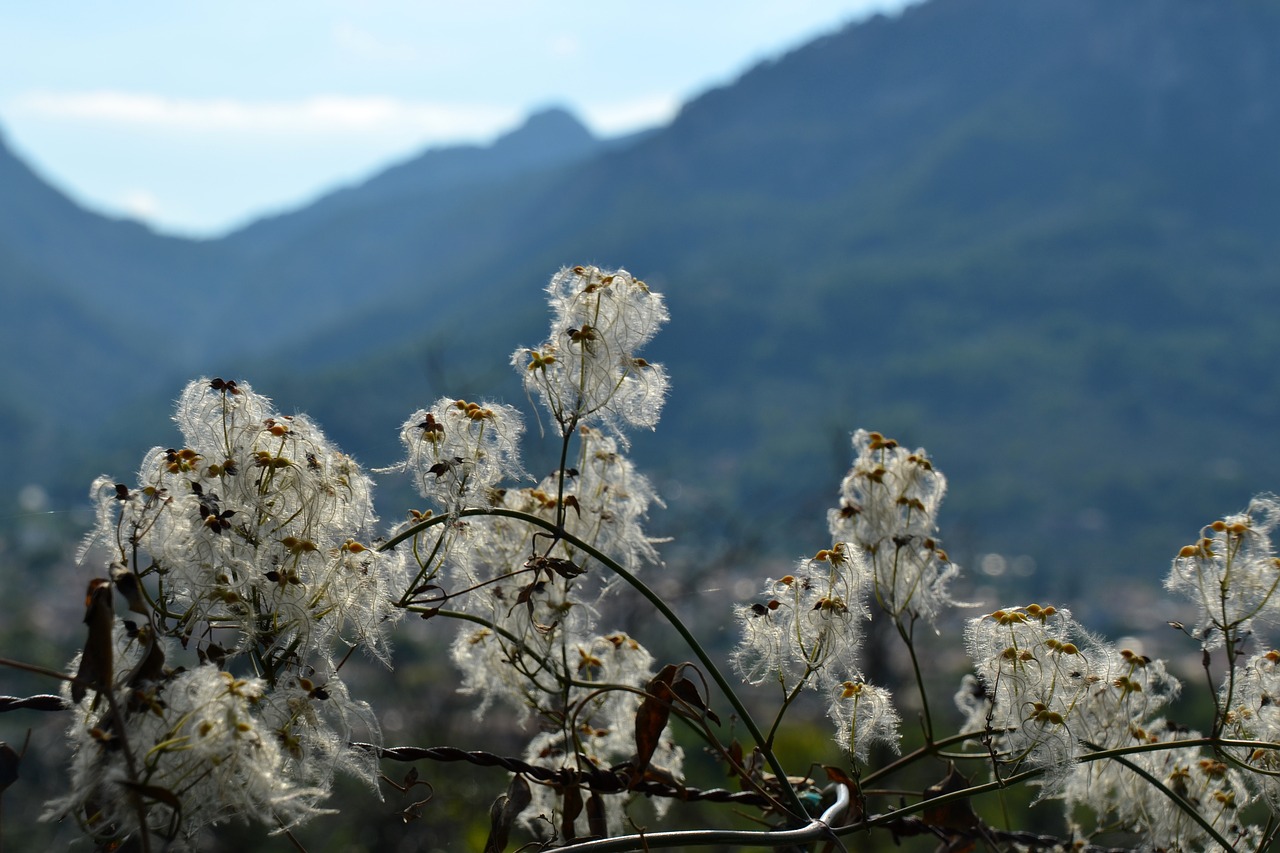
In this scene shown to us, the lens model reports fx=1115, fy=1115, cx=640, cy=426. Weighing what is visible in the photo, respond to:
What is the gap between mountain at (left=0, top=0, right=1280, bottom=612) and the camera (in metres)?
113

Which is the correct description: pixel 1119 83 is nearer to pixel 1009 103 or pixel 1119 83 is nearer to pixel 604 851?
pixel 1009 103

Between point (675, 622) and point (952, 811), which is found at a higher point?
point (675, 622)

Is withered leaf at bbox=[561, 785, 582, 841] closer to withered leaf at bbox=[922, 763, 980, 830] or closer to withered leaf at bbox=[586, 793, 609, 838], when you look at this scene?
withered leaf at bbox=[586, 793, 609, 838]

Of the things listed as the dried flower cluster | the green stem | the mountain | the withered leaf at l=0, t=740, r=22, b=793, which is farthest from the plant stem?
the mountain

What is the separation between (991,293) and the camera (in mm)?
154750

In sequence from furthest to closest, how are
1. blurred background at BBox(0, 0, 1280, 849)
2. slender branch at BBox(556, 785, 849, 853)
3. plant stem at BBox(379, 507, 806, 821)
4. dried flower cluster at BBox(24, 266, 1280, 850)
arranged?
blurred background at BBox(0, 0, 1280, 849)
plant stem at BBox(379, 507, 806, 821)
slender branch at BBox(556, 785, 849, 853)
dried flower cluster at BBox(24, 266, 1280, 850)

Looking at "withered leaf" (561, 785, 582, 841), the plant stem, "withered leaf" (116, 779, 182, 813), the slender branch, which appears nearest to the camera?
"withered leaf" (116, 779, 182, 813)

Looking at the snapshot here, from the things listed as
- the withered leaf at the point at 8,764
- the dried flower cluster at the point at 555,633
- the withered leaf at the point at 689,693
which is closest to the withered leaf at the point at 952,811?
the dried flower cluster at the point at 555,633

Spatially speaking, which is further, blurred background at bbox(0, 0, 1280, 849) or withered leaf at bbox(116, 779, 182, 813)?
blurred background at bbox(0, 0, 1280, 849)

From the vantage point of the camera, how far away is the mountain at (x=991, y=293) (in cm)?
11300

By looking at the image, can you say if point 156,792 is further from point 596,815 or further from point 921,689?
point 921,689

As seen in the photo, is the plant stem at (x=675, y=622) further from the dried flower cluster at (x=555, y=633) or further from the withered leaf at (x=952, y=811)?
the withered leaf at (x=952, y=811)

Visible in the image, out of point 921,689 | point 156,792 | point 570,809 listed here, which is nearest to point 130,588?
point 156,792

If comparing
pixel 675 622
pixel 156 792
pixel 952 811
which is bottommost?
pixel 156 792
